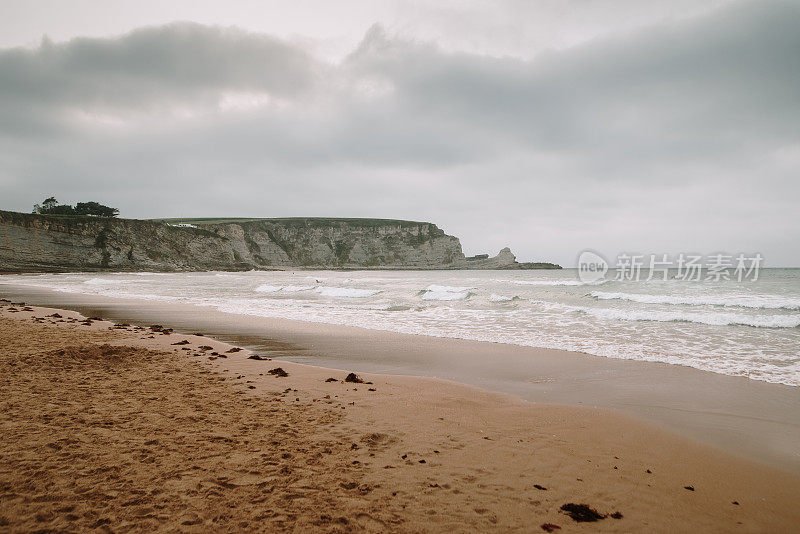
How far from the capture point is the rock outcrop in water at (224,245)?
6328 centimetres

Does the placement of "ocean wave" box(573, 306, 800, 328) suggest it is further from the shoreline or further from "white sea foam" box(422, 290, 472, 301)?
"white sea foam" box(422, 290, 472, 301)

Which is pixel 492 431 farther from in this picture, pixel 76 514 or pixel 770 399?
pixel 770 399

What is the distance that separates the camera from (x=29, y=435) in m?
3.78

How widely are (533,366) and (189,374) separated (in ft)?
21.2

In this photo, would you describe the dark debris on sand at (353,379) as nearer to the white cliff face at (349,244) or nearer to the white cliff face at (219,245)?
the white cliff face at (219,245)

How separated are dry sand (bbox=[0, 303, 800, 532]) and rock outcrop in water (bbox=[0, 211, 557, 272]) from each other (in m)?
69.8

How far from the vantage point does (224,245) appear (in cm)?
9894

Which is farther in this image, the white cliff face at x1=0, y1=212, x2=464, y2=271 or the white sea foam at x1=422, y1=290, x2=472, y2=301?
the white cliff face at x1=0, y1=212, x2=464, y2=271

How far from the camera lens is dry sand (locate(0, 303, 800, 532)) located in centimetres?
281

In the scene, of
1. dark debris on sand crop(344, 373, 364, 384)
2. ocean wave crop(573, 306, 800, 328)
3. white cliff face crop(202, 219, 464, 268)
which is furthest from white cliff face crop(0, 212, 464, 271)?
ocean wave crop(573, 306, 800, 328)

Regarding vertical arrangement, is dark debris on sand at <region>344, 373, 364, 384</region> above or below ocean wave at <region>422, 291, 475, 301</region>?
below

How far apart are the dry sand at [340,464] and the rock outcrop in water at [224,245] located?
229ft

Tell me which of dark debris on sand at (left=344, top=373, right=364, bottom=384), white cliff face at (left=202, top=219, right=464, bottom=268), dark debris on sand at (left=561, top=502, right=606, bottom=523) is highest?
white cliff face at (left=202, top=219, right=464, bottom=268)

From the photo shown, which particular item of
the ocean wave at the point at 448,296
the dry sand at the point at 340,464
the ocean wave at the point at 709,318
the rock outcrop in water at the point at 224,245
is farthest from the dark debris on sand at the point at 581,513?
the rock outcrop in water at the point at 224,245
